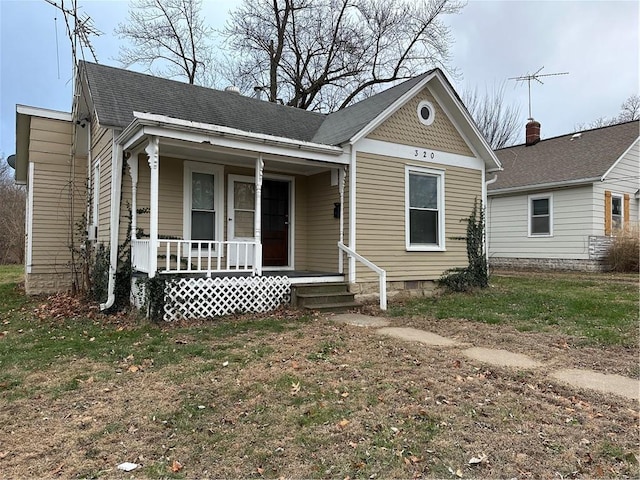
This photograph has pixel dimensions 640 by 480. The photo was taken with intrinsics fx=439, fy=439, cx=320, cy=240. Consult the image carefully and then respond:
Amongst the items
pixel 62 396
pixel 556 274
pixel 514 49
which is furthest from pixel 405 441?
pixel 514 49

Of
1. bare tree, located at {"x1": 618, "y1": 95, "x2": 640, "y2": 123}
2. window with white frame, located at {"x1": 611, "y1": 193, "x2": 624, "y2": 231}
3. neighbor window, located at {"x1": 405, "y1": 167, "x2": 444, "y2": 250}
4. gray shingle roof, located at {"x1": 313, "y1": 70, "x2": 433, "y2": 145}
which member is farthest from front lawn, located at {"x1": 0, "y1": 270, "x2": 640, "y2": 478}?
bare tree, located at {"x1": 618, "y1": 95, "x2": 640, "y2": 123}

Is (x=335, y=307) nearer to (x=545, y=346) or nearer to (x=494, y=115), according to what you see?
(x=545, y=346)

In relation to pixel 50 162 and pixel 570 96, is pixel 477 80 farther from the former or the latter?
pixel 50 162

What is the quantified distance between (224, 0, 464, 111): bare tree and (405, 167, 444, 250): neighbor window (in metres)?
14.0

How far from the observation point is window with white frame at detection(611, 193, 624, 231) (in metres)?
14.6

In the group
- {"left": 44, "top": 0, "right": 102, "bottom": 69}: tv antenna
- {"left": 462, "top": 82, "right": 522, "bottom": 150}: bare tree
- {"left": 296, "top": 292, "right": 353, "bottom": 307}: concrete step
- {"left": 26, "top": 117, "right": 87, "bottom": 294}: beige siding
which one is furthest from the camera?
{"left": 462, "top": 82, "right": 522, "bottom": 150}: bare tree

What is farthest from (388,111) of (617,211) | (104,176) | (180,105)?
(617,211)

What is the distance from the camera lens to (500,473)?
250 centimetres

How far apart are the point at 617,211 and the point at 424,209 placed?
953 cm

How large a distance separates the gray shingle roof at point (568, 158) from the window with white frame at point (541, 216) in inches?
27.1

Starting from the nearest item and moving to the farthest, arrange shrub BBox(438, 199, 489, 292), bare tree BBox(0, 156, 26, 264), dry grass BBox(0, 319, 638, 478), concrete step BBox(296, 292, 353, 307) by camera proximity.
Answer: dry grass BBox(0, 319, 638, 478) → concrete step BBox(296, 292, 353, 307) → shrub BBox(438, 199, 489, 292) → bare tree BBox(0, 156, 26, 264)

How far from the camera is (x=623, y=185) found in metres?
14.9

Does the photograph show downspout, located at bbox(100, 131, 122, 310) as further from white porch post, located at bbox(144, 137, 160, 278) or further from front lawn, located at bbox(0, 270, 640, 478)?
front lawn, located at bbox(0, 270, 640, 478)

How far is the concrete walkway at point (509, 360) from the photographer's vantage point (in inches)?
150
